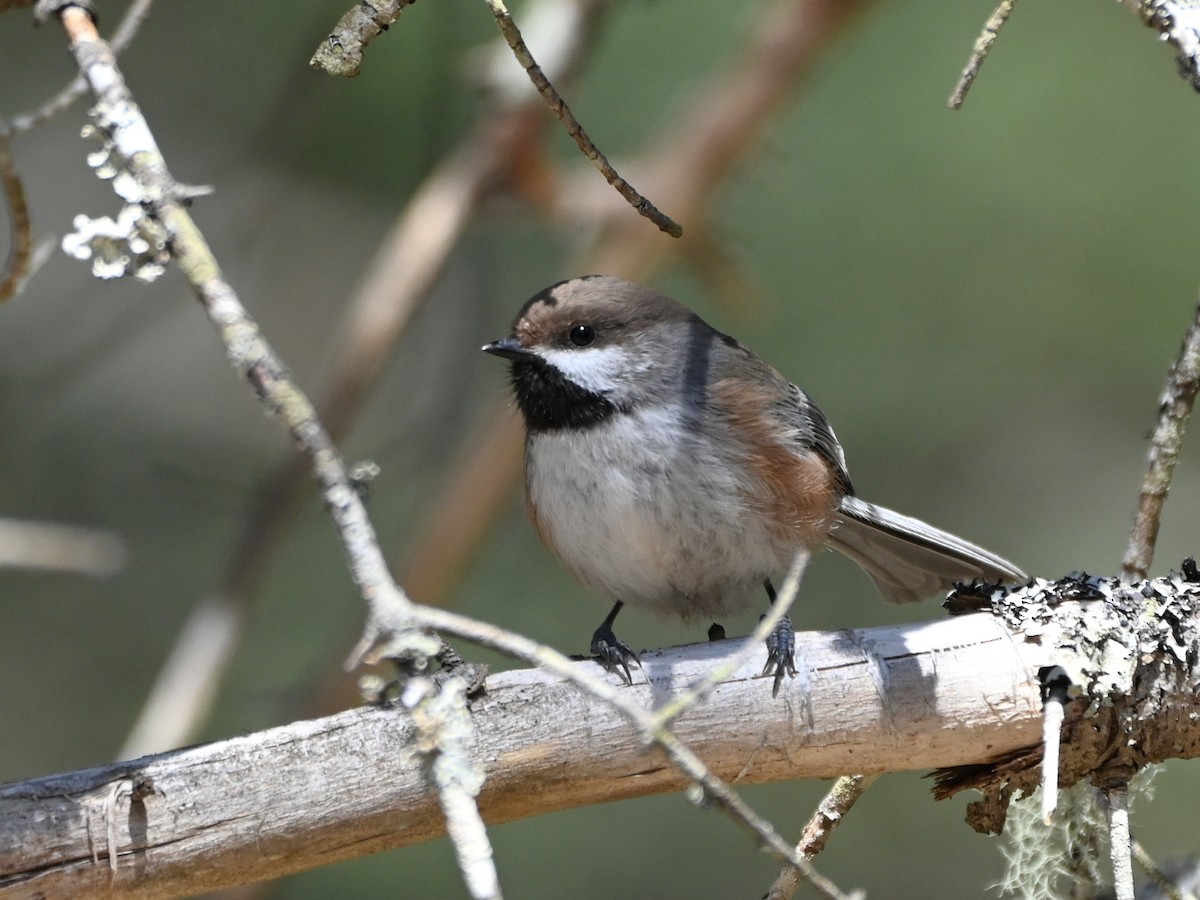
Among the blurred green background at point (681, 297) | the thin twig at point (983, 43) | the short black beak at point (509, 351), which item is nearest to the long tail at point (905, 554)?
the short black beak at point (509, 351)

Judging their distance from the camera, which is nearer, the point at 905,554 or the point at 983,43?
the point at 983,43

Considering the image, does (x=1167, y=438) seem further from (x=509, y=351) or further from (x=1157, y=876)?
(x=509, y=351)

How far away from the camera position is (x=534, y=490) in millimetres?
3342

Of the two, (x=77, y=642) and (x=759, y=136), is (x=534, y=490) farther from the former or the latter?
(x=77, y=642)

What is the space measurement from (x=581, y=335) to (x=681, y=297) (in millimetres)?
3265

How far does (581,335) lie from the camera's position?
3383 mm

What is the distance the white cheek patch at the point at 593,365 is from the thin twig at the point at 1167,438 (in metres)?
1.31

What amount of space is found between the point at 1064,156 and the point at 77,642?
512 centimetres

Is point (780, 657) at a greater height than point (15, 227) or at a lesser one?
lesser

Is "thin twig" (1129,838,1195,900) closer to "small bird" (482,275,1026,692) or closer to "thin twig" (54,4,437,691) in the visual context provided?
"small bird" (482,275,1026,692)

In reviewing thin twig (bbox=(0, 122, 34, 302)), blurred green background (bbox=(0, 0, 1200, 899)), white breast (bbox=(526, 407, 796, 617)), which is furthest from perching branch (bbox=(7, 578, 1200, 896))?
blurred green background (bbox=(0, 0, 1200, 899))

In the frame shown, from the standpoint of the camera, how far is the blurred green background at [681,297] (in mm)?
5582

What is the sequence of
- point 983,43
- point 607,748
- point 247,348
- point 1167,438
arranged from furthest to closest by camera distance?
point 1167,438
point 607,748
point 983,43
point 247,348

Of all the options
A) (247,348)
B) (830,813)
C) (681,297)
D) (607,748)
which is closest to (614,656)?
(607,748)
